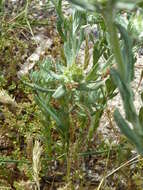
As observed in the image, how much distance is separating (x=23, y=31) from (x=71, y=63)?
98 centimetres

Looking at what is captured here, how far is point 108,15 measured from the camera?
98cm

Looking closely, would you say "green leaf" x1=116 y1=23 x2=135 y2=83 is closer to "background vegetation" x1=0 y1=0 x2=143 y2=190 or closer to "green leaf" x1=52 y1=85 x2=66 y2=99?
"background vegetation" x1=0 y1=0 x2=143 y2=190

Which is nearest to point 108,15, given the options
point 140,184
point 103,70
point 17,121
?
point 103,70

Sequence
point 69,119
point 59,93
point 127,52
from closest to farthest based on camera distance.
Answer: point 127,52, point 59,93, point 69,119

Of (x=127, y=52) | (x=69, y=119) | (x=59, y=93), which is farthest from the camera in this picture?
(x=69, y=119)

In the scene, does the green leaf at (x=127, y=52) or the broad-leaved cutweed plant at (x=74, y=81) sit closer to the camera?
the green leaf at (x=127, y=52)

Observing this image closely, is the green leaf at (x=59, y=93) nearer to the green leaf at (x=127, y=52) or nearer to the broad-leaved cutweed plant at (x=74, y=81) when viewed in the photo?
the broad-leaved cutweed plant at (x=74, y=81)

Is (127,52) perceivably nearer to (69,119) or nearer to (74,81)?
(74,81)


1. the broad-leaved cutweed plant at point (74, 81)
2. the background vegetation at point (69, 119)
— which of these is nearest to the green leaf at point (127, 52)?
the background vegetation at point (69, 119)

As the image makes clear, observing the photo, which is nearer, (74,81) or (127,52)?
(127,52)

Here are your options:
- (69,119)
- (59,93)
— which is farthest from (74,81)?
(69,119)

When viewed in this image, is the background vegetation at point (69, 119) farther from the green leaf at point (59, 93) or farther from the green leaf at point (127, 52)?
the green leaf at point (127, 52)

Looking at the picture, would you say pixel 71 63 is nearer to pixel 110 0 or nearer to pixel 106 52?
pixel 106 52

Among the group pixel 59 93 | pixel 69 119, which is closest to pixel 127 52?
pixel 59 93
